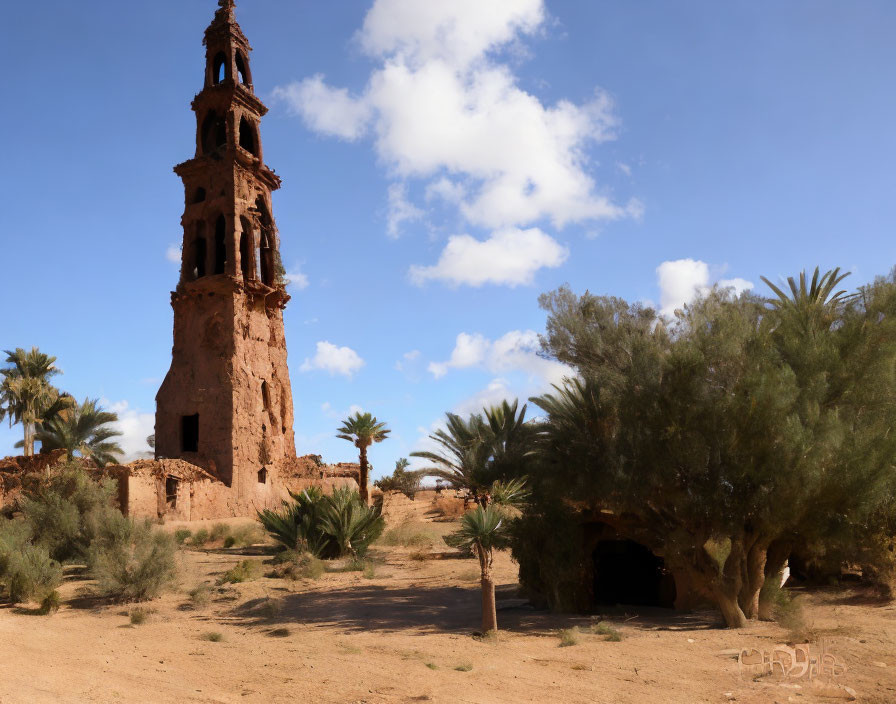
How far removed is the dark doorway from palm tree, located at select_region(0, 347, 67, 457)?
1082 inches

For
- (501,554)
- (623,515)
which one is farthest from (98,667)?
(501,554)

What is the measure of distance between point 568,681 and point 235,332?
2465 cm

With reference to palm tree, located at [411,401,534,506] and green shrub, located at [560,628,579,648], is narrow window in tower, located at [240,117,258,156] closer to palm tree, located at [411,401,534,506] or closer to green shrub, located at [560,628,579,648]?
palm tree, located at [411,401,534,506]

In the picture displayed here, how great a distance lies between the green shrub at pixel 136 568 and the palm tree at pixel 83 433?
1622 centimetres

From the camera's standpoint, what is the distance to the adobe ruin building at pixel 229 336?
29.9 metres

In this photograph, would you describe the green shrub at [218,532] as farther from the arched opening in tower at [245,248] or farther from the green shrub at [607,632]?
the green shrub at [607,632]

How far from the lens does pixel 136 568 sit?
50.3 ft

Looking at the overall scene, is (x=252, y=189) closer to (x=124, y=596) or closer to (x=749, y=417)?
(x=124, y=596)

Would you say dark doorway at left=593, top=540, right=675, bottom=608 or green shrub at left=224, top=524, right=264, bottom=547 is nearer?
dark doorway at left=593, top=540, right=675, bottom=608

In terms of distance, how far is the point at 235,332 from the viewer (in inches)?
1217

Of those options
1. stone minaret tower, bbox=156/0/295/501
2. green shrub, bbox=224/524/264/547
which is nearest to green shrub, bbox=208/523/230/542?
green shrub, bbox=224/524/264/547

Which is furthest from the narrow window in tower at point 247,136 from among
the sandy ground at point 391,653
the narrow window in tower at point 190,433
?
the sandy ground at point 391,653

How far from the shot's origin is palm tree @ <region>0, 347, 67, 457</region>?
33.5m

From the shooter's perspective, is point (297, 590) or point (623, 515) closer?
point (623, 515)
